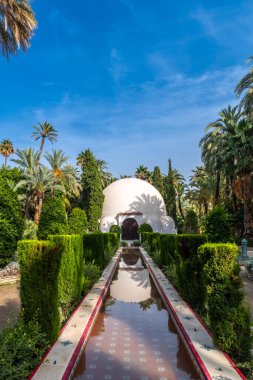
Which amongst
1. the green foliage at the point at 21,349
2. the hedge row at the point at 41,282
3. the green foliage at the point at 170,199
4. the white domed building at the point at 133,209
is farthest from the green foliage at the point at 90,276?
the green foliage at the point at 170,199

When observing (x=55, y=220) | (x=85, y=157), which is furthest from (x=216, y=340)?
(x=85, y=157)

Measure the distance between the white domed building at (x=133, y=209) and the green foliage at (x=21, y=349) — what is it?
37422mm

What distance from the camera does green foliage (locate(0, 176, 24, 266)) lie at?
46.4 feet

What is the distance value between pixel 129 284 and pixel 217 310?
7.91 metres

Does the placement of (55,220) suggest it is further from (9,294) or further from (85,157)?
(85,157)

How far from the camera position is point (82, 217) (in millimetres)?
16922

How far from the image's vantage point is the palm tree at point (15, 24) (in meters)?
13.6

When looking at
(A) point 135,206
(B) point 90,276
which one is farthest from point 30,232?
(A) point 135,206

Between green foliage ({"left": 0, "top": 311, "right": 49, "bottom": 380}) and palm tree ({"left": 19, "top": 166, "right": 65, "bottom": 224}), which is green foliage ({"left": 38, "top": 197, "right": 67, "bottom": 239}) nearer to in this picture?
green foliage ({"left": 0, "top": 311, "right": 49, "bottom": 380})

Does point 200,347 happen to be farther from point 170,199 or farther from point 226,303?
point 170,199

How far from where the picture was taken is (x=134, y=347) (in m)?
5.73

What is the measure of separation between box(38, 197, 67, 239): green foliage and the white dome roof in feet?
89.1

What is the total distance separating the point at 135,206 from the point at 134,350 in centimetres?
3929

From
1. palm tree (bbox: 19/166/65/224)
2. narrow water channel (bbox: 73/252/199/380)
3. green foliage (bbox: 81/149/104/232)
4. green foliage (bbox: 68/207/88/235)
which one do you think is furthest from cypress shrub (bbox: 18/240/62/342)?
green foliage (bbox: 81/149/104/232)
